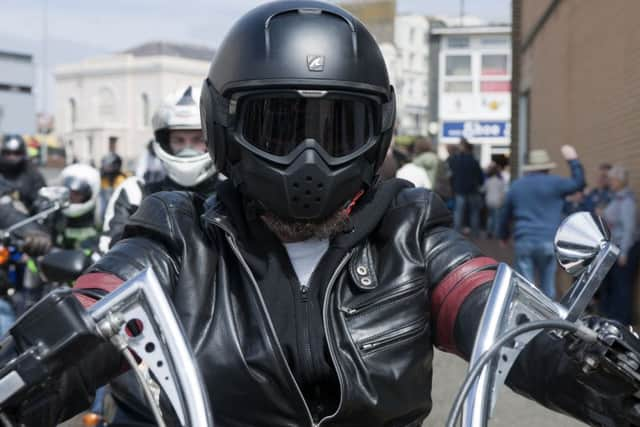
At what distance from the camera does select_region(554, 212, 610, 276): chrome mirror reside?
176cm

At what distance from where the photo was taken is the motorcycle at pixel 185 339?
4.96 feet

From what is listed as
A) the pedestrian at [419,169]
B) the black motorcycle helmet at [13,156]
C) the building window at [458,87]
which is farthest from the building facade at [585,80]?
the building window at [458,87]

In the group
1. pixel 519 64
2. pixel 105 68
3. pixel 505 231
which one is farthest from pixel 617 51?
pixel 105 68

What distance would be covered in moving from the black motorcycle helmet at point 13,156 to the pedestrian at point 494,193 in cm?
858

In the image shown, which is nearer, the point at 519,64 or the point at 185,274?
the point at 185,274

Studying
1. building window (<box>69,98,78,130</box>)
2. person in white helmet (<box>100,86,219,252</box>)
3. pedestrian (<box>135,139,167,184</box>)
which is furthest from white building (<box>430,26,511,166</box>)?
building window (<box>69,98,78,130</box>)

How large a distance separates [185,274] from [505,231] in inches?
289

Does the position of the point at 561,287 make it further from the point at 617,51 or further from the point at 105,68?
the point at 105,68

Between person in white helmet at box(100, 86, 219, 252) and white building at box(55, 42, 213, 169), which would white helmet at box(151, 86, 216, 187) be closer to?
person in white helmet at box(100, 86, 219, 252)

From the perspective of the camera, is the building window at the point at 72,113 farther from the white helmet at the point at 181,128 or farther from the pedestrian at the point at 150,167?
the white helmet at the point at 181,128

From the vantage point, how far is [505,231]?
30.3 feet

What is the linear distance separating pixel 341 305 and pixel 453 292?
24 cm

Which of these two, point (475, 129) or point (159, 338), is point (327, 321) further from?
point (475, 129)

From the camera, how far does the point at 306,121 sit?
2.15m
